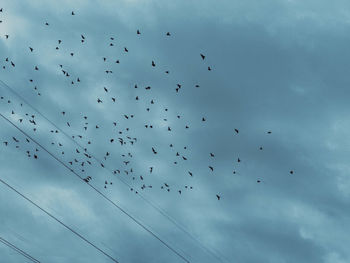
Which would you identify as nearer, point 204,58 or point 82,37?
point 204,58

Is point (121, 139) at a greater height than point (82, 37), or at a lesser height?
lesser

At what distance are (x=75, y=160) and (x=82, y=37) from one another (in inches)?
412

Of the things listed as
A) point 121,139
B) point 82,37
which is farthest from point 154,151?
point 82,37

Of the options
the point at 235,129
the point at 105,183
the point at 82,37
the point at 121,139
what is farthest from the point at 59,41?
the point at 235,129

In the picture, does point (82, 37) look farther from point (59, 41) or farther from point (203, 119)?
point (203, 119)

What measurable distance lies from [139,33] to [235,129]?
10486 mm

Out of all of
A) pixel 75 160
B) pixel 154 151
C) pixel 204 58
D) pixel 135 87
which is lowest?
pixel 75 160

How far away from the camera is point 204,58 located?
1545 inches

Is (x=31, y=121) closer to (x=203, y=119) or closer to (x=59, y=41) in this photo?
(x=59, y=41)

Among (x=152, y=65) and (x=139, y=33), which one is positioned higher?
(x=139, y=33)

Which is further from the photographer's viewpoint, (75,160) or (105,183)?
(105,183)

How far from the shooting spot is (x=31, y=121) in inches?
1657

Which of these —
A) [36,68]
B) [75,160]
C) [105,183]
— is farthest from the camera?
[36,68]

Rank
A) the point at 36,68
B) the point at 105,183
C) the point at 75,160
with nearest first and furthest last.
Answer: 1. the point at 75,160
2. the point at 105,183
3. the point at 36,68
